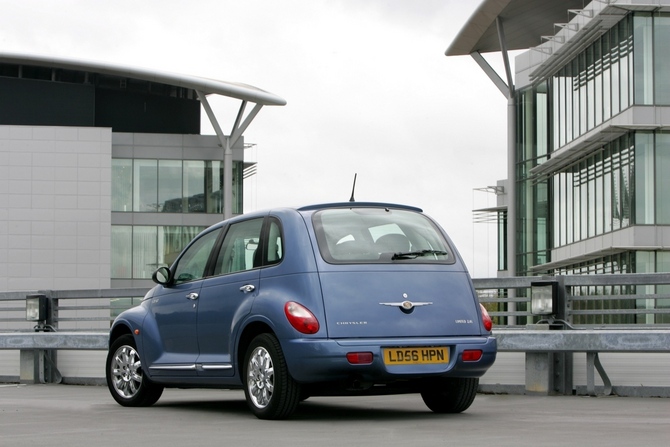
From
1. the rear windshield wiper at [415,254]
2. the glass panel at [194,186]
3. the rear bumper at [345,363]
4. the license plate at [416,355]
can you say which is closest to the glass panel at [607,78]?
the glass panel at [194,186]

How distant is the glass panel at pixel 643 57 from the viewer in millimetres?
39656

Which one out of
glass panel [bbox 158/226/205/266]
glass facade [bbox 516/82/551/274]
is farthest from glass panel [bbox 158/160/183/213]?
glass facade [bbox 516/82/551/274]

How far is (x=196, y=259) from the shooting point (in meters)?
10.9

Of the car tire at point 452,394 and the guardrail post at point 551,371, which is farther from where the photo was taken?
the guardrail post at point 551,371

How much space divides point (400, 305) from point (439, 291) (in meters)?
0.38

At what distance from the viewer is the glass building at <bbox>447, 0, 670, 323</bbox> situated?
39.7 meters

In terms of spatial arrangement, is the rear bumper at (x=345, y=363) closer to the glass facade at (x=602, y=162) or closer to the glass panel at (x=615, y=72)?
the glass facade at (x=602, y=162)

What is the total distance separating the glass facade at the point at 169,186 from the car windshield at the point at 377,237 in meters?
57.4

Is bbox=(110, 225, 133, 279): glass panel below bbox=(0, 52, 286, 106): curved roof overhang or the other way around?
below

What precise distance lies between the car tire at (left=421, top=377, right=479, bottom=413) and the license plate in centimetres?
49

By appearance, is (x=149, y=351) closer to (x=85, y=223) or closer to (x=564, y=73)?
(x=564, y=73)

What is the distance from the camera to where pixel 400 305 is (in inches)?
359

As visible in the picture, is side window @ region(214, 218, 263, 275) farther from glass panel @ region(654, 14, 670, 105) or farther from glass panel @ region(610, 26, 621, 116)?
glass panel @ region(610, 26, 621, 116)

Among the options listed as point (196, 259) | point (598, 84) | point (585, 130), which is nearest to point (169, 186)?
point (585, 130)
